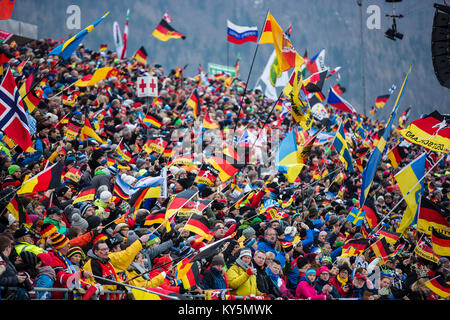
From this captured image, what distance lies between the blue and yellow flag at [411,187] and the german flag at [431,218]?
0.42 meters

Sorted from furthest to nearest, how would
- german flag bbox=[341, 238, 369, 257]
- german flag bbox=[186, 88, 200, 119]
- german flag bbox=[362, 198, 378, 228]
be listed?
german flag bbox=[186, 88, 200, 119] < german flag bbox=[362, 198, 378, 228] < german flag bbox=[341, 238, 369, 257]

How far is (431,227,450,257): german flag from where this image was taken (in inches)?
344

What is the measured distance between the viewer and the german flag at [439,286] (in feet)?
27.9

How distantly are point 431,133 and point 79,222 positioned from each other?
644 centimetres

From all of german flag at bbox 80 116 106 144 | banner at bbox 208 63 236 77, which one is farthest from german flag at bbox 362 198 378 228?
banner at bbox 208 63 236 77

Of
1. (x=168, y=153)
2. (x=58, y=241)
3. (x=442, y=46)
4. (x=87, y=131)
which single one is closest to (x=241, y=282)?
(x=58, y=241)

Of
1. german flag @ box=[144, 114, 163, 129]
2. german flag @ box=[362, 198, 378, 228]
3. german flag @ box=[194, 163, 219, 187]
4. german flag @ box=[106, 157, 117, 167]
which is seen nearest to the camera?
german flag @ box=[362, 198, 378, 228]

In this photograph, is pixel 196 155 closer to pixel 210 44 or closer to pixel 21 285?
pixel 21 285

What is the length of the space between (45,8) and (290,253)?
27230 mm

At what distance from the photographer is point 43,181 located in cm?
736

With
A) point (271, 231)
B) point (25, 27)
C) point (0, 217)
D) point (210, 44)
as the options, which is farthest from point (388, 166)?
point (210, 44)

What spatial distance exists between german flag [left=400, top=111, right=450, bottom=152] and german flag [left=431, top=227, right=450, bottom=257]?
187 centimetres

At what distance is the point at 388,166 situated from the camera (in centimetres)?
1992

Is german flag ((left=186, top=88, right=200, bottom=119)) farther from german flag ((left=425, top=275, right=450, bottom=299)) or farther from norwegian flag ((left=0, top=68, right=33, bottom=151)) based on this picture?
german flag ((left=425, top=275, right=450, bottom=299))
